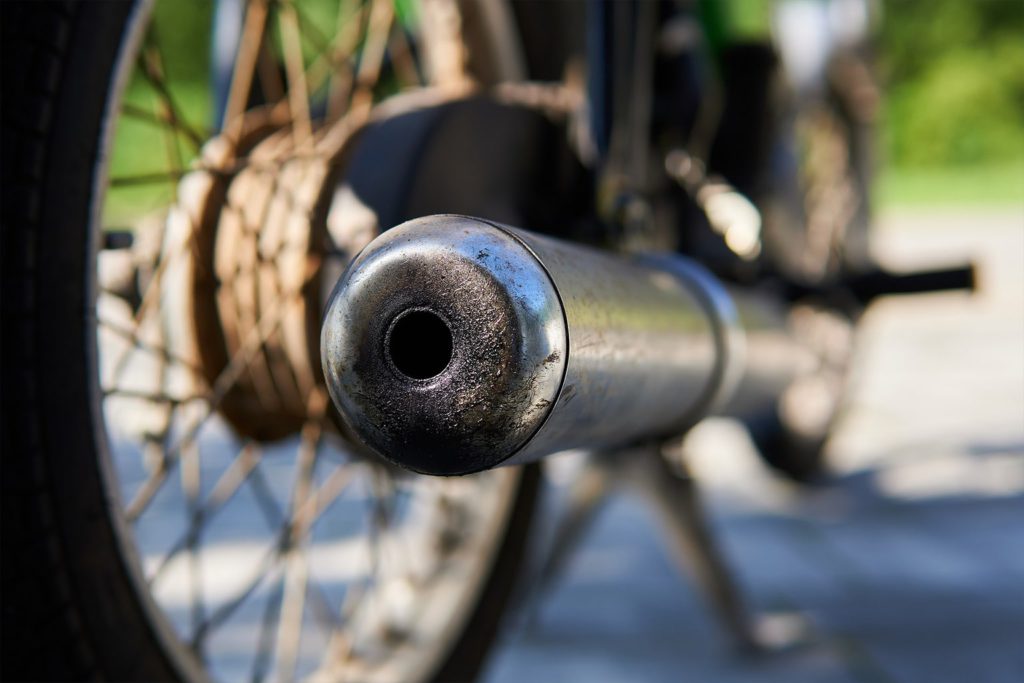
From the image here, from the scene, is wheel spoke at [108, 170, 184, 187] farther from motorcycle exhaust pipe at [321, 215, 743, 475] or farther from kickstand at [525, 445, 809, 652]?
kickstand at [525, 445, 809, 652]

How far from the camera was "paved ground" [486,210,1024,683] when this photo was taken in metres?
1.28

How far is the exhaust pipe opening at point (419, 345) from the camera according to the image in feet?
1.56

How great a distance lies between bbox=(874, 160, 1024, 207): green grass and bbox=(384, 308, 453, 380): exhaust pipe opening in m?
8.86

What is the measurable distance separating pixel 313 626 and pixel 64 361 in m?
0.92

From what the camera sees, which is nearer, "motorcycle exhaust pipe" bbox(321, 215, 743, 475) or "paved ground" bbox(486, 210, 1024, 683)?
"motorcycle exhaust pipe" bbox(321, 215, 743, 475)

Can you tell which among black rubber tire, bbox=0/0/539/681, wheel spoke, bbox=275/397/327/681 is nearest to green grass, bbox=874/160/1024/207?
wheel spoke, bbox=275/397/327/681

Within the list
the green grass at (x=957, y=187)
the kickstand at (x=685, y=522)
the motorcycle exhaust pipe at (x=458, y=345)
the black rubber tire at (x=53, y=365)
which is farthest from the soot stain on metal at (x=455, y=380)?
the green grass at (x=957, y=187)

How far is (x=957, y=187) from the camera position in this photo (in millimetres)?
9953

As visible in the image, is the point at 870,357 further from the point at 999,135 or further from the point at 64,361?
the point at 999,135

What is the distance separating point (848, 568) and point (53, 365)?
1350mm

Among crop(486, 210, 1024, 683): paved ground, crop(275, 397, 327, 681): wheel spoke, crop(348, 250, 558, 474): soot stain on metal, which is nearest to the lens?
crop(348, 250, 558, 474): soot stain on metal

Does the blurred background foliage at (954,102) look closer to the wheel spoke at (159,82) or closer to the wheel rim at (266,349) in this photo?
the wheel rim at (266,349)

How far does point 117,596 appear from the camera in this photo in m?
0.63

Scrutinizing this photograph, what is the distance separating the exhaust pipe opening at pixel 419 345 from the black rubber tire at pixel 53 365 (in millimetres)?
239
